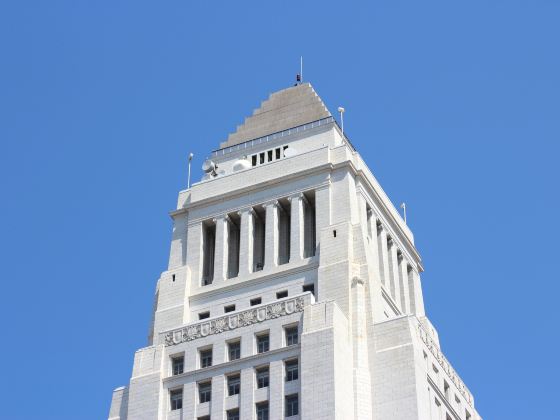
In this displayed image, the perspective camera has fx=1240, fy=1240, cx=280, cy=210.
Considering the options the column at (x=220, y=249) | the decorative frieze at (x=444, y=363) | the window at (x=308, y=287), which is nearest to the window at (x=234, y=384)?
the window at (x=308, y=287)

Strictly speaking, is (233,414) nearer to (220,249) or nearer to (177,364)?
(177,364)

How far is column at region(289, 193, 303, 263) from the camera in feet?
288

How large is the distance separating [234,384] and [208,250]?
15384mm

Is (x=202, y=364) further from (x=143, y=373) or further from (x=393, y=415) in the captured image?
(x=393, y=415)

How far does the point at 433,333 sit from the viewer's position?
9238 centimetres

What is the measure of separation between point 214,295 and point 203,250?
4.82 meters

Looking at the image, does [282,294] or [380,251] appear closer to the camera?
[282,294]

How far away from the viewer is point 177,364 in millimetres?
83125

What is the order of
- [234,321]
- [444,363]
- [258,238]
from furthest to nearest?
[258,238]
[444,363]
[234,321]

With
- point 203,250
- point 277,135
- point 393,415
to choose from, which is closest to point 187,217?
point 203,250

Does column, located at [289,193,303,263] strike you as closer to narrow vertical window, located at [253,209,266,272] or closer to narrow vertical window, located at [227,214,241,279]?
narrow vertical window, located at [253,209,266,272]

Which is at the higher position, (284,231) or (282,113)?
(282,113)

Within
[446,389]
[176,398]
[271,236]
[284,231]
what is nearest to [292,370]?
[176,398]

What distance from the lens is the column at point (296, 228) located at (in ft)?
288
